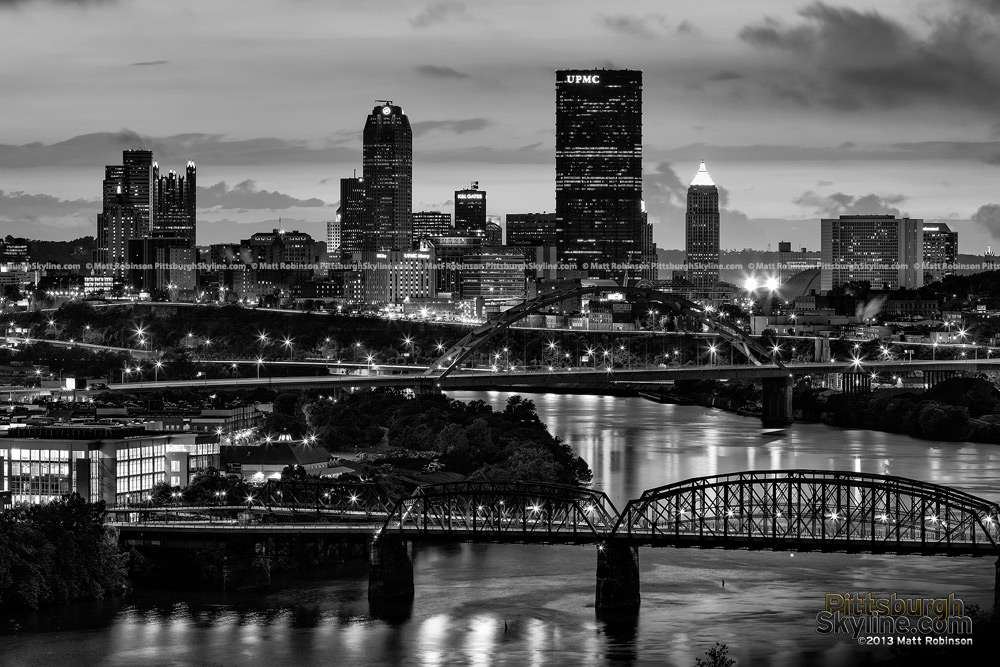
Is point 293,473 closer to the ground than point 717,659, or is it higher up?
higher up

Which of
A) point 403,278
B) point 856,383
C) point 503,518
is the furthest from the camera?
point 403,278

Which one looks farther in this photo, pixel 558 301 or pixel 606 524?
pixel 558 301

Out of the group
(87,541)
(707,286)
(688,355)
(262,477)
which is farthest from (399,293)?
(87,541)

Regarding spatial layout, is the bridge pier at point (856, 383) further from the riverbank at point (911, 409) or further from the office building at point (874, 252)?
the office building at point (874, 252)

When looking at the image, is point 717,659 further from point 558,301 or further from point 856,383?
point 856,383

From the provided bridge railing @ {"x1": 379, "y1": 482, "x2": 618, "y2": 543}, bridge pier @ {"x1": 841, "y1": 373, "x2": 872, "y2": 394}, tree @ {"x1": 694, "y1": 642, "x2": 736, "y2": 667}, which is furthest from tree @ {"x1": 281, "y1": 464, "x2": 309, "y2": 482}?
bridge pier @ {"x1": 841, "y1": 373, "x2": 872, "y2": 394}

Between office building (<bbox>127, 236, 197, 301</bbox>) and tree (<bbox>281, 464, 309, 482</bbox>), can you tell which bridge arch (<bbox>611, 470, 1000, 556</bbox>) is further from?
office building (<bbox>127, 236, 197, 301</bbox>)

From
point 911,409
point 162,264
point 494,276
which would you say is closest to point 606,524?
point 911,409

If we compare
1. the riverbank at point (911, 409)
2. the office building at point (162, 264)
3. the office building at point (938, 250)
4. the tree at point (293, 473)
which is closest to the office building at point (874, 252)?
the office building at point (938, 250)

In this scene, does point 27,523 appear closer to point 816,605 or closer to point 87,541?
point 87,541
